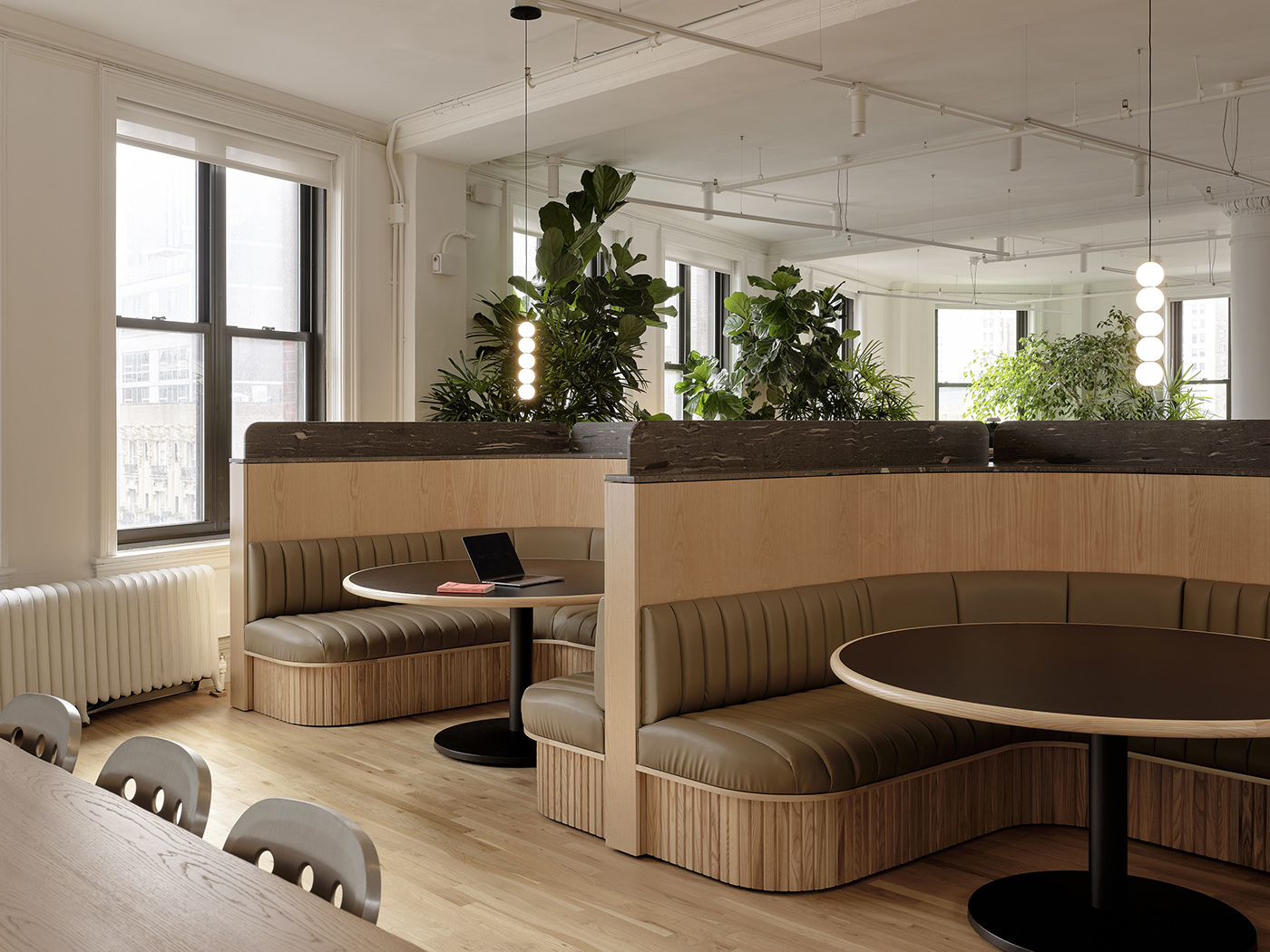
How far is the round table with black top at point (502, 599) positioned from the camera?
3.98 metres

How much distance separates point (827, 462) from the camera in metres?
4.10

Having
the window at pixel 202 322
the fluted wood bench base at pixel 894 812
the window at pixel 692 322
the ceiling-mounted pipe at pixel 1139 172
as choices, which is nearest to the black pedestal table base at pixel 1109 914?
the fluted wood bench base at pixel 894 812

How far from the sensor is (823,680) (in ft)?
12.3

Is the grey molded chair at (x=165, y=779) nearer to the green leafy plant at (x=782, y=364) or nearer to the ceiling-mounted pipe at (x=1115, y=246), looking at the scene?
the green leafy plant at (x=782, y=364)

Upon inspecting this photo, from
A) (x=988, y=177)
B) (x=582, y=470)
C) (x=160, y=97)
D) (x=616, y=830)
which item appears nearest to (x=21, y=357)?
(x=160, y=97)

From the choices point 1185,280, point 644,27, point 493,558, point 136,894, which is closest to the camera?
point 136,894

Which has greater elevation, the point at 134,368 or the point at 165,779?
the point at 134,368

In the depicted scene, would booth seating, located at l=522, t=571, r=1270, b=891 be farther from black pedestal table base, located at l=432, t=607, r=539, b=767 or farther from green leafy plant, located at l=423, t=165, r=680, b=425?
green leafy plant, located at l=423, t=165, r=680, b=425

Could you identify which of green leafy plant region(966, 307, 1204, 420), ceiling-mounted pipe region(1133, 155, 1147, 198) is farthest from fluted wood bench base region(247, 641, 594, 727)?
green leafy plant region(966, 307, 1204, 420)

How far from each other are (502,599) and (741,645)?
94 centimetres

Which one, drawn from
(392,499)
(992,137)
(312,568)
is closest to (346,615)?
(312,568)

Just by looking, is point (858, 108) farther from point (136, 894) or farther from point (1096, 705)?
point (136, 894)

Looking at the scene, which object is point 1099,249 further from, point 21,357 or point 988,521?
point 21,357

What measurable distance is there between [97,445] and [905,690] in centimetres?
473
